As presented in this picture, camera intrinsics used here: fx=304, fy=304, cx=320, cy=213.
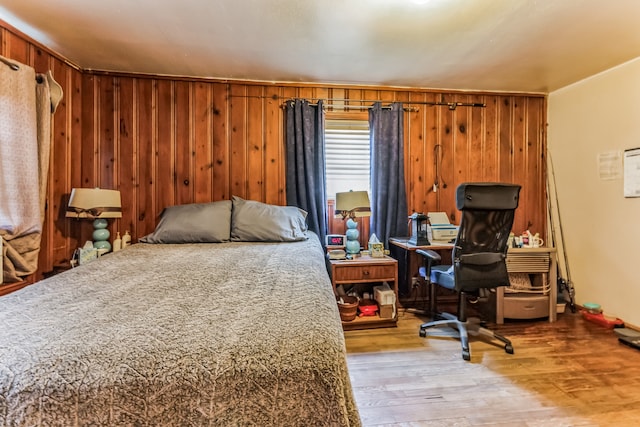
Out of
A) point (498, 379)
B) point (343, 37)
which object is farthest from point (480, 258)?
point (343, 37)

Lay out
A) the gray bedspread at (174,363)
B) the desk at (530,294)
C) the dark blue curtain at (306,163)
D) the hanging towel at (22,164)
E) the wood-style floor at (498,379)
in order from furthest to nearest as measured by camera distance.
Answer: the dark blue curtain at (306,163) < the desk at (530,294) < the hanging towel at (22,164) < the wood-style floor at (498,379) < the gray bedspread at (174,363)

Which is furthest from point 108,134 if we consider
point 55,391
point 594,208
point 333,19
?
point 594,208

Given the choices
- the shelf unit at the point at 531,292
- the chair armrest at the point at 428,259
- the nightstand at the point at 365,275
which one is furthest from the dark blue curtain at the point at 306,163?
the shelf unit at the point at 531,292

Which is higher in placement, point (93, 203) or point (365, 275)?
point (93, 203)

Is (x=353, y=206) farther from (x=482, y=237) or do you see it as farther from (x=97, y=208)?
(x=97, y=208)

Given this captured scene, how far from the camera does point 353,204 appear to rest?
8.59 feet

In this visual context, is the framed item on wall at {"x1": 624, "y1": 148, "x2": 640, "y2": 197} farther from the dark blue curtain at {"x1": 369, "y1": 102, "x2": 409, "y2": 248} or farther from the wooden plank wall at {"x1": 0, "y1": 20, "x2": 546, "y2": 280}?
the dark blue curtain at {"x1": 369, "y1": 102, "x2": 409, "y2": 248}

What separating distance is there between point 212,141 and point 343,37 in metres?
1.54

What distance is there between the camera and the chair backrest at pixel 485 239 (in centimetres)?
200

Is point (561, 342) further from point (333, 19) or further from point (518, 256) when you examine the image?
point (333, 19)

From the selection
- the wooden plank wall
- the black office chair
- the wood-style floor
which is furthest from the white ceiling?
the wood-style floor

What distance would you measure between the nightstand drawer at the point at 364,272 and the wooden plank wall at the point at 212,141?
94cm

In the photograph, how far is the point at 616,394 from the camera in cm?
164

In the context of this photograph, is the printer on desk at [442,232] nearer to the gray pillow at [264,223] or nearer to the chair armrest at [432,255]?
the chair armrest at [432,255]
